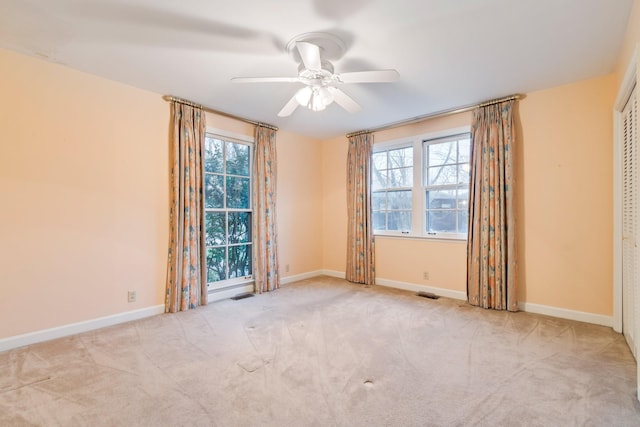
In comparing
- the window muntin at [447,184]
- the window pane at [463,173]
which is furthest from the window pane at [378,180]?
the window pane at [463,173]

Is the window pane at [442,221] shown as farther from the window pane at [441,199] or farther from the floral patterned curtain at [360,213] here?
the floral patterned curtain at [360,213]

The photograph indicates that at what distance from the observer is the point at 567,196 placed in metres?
3.14

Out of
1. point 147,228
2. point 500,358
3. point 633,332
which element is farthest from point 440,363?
point 147,228

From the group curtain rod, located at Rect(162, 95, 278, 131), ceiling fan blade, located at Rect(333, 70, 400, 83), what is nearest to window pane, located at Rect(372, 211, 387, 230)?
curtain rod, located at Rect(162, 95, 278, 131)

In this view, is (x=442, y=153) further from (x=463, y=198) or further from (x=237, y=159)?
(x=237, y=159)

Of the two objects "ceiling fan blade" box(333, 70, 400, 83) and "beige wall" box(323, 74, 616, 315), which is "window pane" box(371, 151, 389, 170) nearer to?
"beige wall" box(323, 74, 616, 315)

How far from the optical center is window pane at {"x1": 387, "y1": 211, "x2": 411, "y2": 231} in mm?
4514

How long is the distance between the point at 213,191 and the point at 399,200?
9.05ft

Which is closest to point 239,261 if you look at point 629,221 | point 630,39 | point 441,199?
point 441,199

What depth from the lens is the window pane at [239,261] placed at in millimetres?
4195

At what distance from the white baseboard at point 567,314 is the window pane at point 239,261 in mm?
3539

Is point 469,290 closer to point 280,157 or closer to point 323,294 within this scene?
point 323,294

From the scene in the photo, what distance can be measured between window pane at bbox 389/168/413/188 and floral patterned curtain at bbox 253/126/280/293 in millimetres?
1860

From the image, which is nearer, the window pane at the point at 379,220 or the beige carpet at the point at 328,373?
the beige carpet at the point at 328,373
